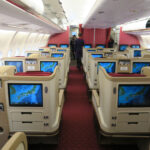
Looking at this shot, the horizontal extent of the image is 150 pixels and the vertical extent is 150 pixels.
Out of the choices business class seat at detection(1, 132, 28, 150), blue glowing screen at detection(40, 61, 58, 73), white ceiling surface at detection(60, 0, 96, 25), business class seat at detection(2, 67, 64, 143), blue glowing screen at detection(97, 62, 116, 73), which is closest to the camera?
business class seat at detection(1, 132, 28, 150)

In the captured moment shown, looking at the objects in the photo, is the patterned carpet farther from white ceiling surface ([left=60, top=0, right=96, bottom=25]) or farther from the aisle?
white ceiling surface ([left=60, top=0, right=96, bottom=25])

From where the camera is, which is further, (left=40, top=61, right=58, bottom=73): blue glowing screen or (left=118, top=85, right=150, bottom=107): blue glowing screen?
(left=40, top=61, right=58, bottom=73): blue glowing screen

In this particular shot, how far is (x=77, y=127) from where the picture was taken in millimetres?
3959

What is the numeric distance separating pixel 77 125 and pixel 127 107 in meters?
1.80

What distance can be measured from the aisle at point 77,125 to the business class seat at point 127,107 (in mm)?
844

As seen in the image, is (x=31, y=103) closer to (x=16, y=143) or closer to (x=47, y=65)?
(x=16, y=143)

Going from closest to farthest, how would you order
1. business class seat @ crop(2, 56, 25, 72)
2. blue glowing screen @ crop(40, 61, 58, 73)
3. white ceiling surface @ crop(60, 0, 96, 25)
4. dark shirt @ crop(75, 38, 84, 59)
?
blue glowing screen @ crop(40, 61, 58, 73) < business class seat @ crop(2, 56, 25, 72) < white ceiling surface @ crop(60, 0, 96, 25) < dark shirt @ crop(75, 38, 84, 59)

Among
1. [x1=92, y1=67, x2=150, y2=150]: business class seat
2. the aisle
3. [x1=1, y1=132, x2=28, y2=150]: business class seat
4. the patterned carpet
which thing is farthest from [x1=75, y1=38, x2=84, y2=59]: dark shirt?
[x1=1, y1=132, x2=28, y2=150]: business class seat

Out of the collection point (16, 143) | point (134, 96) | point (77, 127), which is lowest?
point (77, 127)

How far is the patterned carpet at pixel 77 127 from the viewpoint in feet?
10.6

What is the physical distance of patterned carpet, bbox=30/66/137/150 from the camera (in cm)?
325

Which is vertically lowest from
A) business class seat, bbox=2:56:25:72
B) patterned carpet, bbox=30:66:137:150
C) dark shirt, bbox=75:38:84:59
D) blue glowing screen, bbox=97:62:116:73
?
patterned carpet, bbox=30:66:137:150

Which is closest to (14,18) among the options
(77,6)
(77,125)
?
(77,125)

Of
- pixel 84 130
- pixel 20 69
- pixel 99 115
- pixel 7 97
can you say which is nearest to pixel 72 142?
pixel 84 130
